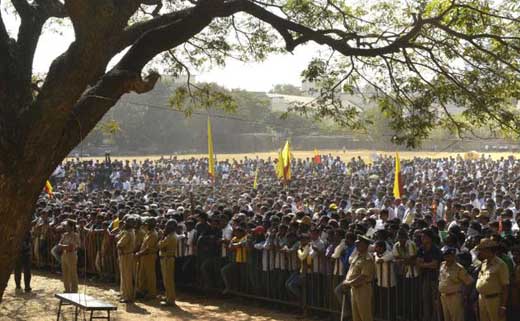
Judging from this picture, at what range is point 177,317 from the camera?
1152 centimetres

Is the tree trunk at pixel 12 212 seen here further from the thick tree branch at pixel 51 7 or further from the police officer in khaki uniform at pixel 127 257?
the police officer in khaki uniform at pixel 127 257

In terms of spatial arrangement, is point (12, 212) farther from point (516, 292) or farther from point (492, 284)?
point (516, 292)

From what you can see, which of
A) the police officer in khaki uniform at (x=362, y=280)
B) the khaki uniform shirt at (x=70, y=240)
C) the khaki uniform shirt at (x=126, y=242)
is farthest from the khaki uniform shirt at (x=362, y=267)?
the khaki uniform shirt at (x=70, y=240)

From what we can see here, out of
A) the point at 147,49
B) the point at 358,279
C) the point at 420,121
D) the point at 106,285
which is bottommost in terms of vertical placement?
the point at 106,285

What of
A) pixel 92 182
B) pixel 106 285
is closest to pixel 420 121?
pixel 106 285

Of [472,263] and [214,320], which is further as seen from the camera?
[214,320]

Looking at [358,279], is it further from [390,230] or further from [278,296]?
[278,296]

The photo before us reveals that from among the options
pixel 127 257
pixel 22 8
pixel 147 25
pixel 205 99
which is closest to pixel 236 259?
pixel 127 257

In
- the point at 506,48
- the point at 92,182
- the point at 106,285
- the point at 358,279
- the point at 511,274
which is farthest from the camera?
the point at 92,182

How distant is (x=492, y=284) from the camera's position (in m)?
8.13

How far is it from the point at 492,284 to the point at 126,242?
22.9 ft

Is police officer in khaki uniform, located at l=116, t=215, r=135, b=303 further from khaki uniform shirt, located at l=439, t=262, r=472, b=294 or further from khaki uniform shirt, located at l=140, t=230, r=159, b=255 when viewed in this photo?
khaki uniform shirt, located at l=439, t=262, r=472, b=294

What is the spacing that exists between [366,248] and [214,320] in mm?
3280

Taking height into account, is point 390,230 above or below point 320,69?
below
